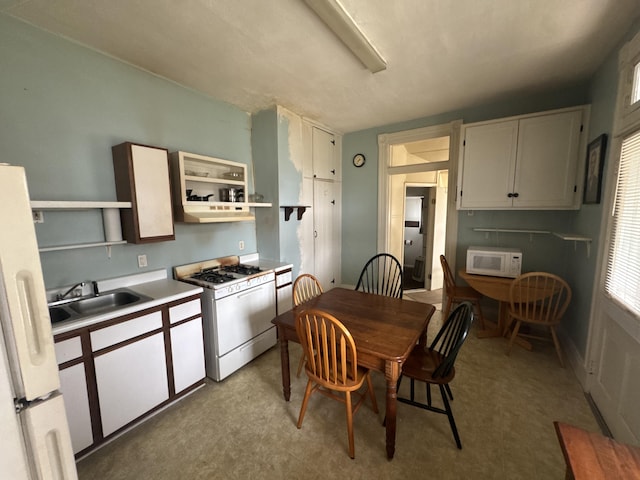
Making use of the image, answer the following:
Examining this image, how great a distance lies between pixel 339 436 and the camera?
1.70 m

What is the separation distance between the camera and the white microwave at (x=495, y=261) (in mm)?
→ 2787

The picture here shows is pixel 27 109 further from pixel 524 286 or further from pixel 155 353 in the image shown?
pixel 524 286

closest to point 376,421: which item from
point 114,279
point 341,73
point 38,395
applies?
point 38,395

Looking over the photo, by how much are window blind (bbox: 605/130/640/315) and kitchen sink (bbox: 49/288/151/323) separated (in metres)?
3.18

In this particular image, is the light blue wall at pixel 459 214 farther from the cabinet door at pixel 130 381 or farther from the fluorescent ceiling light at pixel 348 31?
the cabinet door at pixel 130 381

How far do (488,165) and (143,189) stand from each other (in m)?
3.45

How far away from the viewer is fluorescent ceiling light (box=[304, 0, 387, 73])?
149 centimetres

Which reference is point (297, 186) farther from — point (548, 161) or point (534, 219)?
point (534, 219)

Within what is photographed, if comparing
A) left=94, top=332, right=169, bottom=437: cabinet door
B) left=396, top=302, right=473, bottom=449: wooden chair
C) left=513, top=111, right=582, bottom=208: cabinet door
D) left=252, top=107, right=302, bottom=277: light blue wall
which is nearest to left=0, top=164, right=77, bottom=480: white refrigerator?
left=94, top=332, right=169, bottom=437: cabinet door

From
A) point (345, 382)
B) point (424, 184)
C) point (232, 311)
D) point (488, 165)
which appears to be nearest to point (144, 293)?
point (232, 311)

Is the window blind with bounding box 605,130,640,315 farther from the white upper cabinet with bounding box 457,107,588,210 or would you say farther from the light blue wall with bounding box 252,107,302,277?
the light blue wall with bounding box 252,107,302,277

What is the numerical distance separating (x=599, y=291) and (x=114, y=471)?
11.6 feet

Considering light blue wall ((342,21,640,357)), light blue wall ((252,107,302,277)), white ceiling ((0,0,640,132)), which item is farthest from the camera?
light blue wall ((252,107,302,277))

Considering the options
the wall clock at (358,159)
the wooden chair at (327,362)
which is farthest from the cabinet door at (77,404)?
the wall clock at (358,159)
